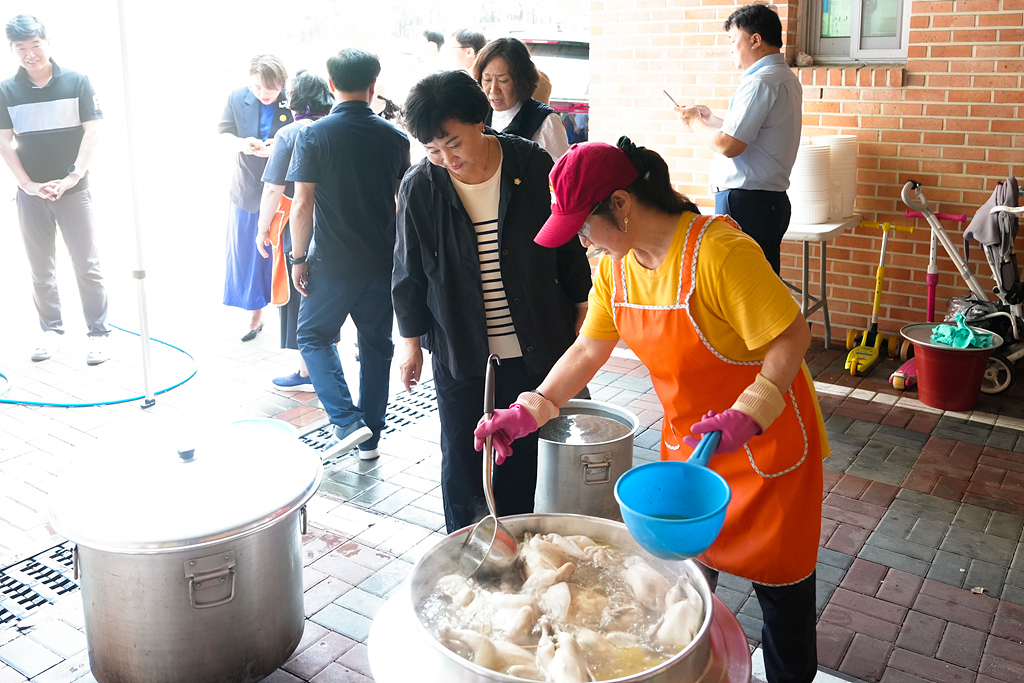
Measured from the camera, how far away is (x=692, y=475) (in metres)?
1.79

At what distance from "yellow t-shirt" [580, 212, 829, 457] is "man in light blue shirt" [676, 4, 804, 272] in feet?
10.4

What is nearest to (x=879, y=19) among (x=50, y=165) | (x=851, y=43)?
(x=851, y=43)

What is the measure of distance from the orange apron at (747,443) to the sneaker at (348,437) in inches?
95.0

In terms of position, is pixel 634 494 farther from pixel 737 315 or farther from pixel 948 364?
pixel 948 364

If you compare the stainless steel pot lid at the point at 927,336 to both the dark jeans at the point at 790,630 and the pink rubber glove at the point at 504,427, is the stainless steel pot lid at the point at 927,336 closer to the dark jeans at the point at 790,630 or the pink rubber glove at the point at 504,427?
the dark jeans at the point at 790,630

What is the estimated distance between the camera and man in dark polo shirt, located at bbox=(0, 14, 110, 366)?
219 inches

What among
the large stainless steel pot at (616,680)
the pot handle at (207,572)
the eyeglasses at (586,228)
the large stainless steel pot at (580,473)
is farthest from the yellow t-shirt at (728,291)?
the pot handle at (207,572)

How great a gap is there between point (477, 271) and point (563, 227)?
937mm

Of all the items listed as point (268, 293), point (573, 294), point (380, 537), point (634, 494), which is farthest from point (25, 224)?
point (634, 494)

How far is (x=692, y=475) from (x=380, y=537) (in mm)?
2132

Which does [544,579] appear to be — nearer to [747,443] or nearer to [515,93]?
[747,443]

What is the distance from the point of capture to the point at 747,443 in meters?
2.08

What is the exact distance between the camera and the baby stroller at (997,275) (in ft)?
15.1

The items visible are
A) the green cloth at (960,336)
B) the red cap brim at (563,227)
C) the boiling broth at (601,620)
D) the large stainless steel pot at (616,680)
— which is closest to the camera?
the large stainless steel pot at (616,680)
